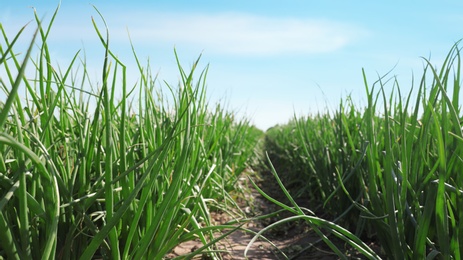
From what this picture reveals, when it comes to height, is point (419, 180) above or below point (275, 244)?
above

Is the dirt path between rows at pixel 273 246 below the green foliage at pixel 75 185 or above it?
below

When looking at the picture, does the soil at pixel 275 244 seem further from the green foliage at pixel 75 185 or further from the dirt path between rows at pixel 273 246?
the green foliage at pixel 75 185

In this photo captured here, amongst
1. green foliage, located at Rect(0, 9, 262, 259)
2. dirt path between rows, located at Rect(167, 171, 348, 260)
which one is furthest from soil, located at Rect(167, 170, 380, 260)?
green foliage, located at Rect(0, 9, 262, 259)

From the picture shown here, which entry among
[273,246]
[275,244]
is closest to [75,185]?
[273,246]

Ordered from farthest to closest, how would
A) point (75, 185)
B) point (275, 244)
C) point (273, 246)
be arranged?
1. point (275, 244)
2. point (273, 246)
3. point (75, 185)

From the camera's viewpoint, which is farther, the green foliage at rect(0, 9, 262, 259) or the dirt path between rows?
the dirt path between rows

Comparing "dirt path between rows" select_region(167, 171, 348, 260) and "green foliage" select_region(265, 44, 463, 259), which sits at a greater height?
"green foliage" select_region(265, 44, 463, 259)

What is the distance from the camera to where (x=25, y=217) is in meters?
0.91

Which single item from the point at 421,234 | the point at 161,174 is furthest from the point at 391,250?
the point at 161,174

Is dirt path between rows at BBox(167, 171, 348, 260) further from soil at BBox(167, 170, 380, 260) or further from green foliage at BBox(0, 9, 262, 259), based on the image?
green foliage at BBox(0, 9, 262, 259)

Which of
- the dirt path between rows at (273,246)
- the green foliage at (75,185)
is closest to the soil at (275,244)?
the dirt path between rows at (273,246)

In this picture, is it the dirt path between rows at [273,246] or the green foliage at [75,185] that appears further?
the dirt path between rows at [273,246]

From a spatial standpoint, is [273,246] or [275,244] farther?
[275,244]

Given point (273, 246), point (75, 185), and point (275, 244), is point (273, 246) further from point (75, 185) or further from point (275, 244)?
point (75, 185)
